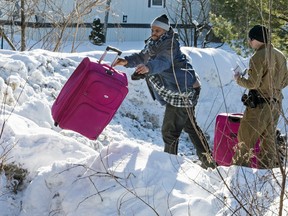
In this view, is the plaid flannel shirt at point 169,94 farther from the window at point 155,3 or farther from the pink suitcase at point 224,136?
the window at point 155,3

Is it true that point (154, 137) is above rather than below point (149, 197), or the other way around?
below

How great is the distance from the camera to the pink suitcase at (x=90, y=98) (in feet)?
18.3

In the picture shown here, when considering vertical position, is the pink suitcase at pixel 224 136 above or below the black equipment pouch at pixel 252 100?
below

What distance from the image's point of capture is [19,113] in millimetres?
7344

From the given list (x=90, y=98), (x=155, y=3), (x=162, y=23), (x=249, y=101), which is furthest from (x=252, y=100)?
(x=155, y=3)

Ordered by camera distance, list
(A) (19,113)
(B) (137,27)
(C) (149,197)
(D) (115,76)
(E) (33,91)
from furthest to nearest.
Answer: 1. (B) (137,27)
2. (E) (33,91)
3. (A) (19,113)
4. (D) (115,76)
5. (C) (149,197)

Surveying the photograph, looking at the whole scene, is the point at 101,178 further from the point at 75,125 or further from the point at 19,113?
the point at 19,113

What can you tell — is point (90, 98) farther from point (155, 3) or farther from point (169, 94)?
point (155, 3)

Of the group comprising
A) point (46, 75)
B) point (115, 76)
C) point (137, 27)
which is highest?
point (115, 76)

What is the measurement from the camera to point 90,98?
5.65m

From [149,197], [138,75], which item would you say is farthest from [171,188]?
[138,75]

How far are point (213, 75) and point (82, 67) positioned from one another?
5.18 m

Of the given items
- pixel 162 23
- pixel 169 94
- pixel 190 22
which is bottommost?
pixel 190 22

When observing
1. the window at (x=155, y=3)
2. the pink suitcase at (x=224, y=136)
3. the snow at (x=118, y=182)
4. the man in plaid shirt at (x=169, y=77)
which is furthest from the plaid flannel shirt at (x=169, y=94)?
the window at (x=155, y=3)
